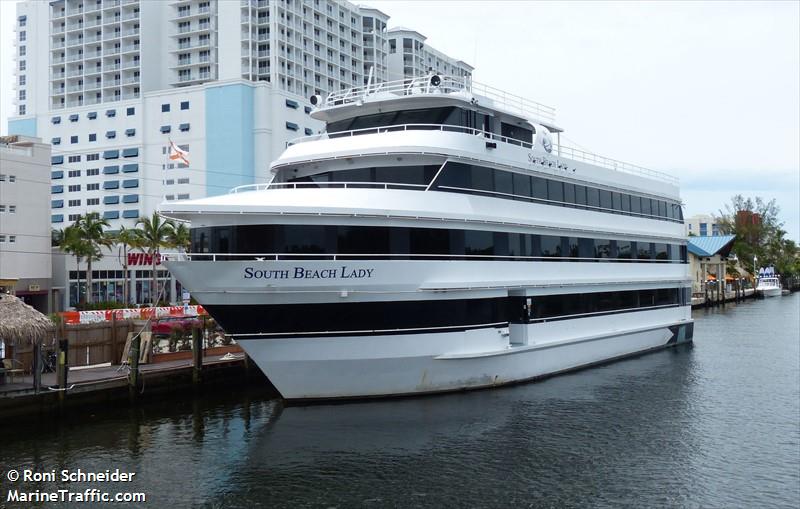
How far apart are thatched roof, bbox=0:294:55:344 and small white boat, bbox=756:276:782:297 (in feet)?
298

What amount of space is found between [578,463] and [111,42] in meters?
81.3

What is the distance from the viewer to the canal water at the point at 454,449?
490 inches

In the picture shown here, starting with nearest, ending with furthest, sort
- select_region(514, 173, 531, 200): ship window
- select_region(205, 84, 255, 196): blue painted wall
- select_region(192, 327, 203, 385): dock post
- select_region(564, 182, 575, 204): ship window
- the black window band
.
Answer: the black window band, select_region(192, 327, 203, 385): dock post, select_region(514, 173, 531, 200): ship window, select_region(564, 182, 575, 204): ship window, select_region(205, 84, 255, 196): blue painted wall

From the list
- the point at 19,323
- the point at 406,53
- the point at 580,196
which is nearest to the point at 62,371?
the point at 19,323

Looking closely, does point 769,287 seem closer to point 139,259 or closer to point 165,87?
point 139,259

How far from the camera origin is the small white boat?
293ft

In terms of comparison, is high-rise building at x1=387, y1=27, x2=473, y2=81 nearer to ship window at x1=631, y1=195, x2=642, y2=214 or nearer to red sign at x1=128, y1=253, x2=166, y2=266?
red sign at x1=128, y1=253, x2=166, y2=266

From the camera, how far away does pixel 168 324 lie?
82.1 feet

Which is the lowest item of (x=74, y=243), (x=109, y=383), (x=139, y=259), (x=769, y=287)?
(x=109, y=383)

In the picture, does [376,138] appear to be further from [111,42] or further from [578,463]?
[111,42]

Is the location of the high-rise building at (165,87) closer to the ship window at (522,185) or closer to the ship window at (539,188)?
the ship window at (539,188)

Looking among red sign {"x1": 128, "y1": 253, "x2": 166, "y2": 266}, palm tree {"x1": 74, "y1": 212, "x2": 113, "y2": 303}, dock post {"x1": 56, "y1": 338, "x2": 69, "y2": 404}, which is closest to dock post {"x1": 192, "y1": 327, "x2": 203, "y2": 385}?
dock post {"x1": 56, "y1": 338, "x2": 69, "y2": 404}

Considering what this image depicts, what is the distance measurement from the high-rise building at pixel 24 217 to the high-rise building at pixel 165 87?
1066 inches

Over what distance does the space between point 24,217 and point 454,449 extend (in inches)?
1305
